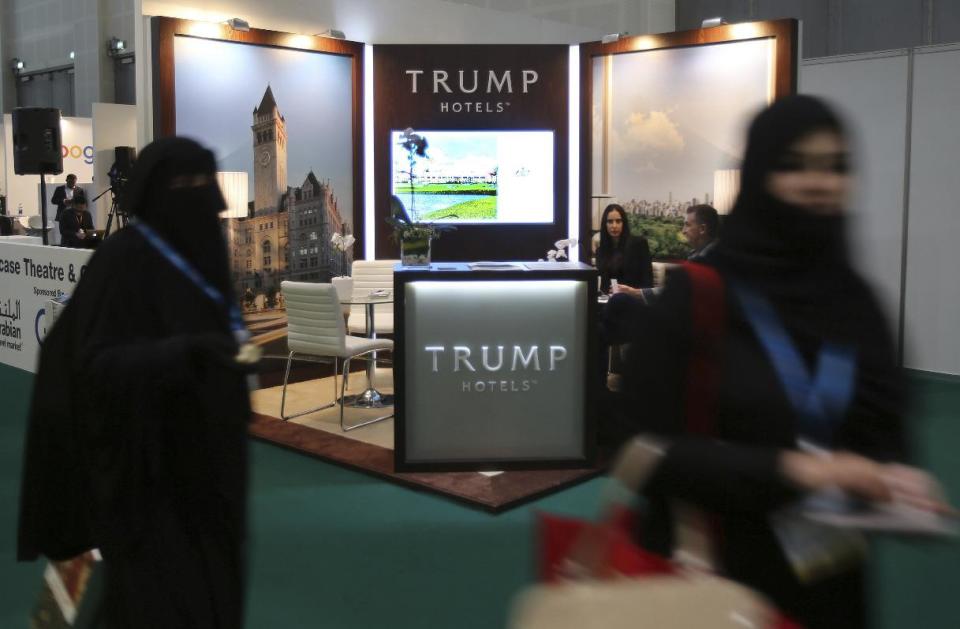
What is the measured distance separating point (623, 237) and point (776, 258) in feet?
15.8

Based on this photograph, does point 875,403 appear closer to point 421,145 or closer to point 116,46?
point 421,145

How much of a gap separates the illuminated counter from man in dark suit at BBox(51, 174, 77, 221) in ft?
25.5

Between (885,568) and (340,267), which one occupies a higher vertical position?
(340,267)

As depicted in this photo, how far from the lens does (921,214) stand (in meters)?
7.32

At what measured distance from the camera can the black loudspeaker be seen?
8914mm

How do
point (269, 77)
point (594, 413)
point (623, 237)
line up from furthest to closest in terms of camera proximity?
point (269, 77) < point (623, 237) < point (594, 413)

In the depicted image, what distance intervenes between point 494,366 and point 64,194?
9.41 metres

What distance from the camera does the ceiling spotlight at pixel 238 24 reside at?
663 cm

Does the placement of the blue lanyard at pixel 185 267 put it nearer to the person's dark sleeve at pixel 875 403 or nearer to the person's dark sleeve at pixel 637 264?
the person's dark sleeve at pixel 875 403

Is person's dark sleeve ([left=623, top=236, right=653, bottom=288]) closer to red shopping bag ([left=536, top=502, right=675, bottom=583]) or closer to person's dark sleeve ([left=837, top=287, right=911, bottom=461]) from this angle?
person's dark sleeve ([left=837, top=287, right=911, bottom=461])

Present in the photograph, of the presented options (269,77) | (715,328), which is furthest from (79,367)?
(269,77)

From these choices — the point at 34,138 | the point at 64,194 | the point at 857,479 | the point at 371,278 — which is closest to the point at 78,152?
the point at 64,194

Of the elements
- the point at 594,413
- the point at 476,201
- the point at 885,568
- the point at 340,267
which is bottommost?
the point at 885,568

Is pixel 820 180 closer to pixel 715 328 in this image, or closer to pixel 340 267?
pixel 715 328
